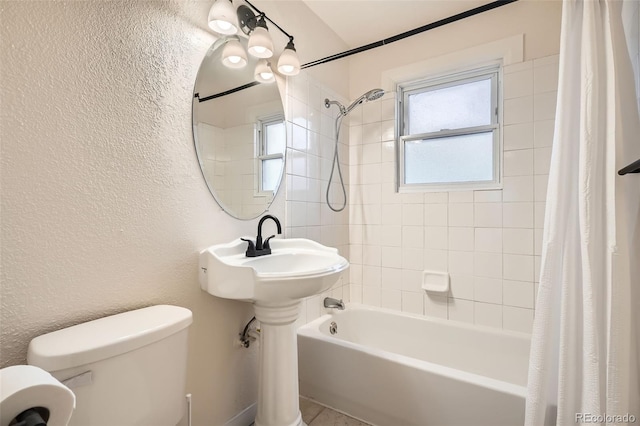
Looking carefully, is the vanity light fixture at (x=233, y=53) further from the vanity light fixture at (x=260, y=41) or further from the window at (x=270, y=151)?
the window at (x=270, y=151)

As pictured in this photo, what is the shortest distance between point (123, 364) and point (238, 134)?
1.05 metres

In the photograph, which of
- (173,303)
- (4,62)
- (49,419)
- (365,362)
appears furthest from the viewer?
(365,362)

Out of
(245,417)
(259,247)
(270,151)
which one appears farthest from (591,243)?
(245,417)

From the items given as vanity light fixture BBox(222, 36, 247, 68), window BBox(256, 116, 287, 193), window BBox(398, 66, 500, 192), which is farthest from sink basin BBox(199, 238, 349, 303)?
window BBox(398, 66, 500, 192)

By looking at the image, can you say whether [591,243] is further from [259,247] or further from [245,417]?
[245,417]

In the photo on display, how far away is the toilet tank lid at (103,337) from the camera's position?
2.42ft

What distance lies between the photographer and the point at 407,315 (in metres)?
2.12

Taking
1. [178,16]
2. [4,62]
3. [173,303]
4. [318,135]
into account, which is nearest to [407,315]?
[318,135]

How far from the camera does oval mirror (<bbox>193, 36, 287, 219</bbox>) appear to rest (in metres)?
1.32

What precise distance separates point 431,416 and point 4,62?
6.48 ft

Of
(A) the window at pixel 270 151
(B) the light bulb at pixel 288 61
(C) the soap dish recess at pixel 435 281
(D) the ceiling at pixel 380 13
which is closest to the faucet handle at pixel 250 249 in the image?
(A) the window at pixel 270 151

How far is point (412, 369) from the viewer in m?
1.44

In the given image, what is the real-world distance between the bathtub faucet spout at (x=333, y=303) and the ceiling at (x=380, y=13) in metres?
1.89

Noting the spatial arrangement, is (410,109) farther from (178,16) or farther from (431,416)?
(431,416)
